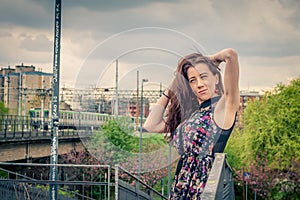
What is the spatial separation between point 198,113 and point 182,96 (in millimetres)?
232

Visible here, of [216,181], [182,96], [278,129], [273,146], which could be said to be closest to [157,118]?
[182,96]

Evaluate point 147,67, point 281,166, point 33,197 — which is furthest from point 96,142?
point 281,166

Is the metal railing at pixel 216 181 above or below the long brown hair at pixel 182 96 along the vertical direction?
below

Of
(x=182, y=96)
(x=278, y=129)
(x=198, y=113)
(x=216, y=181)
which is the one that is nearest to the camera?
(x=216, y=181)

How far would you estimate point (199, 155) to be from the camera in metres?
5.40

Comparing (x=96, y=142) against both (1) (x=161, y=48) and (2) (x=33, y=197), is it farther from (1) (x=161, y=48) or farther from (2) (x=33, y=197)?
(2) (x=33, y=197)

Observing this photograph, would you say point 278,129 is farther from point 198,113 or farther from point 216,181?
point 216,181

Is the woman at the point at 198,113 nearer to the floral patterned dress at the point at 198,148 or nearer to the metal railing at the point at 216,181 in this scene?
the floral patterned dress at the point at 198,148

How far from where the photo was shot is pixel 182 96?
18.3 feet

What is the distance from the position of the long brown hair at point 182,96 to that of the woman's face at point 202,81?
4cm

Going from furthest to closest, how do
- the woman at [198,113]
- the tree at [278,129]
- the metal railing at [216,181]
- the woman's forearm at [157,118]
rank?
the tree at [278,129] → the woman's forearm at [157,118] → the woman at [198,113] → the metal railing at [216,181]

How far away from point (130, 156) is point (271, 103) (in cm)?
3787

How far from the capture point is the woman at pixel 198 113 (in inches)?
207

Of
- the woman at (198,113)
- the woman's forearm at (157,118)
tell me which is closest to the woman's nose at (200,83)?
the woman at (198,113)
